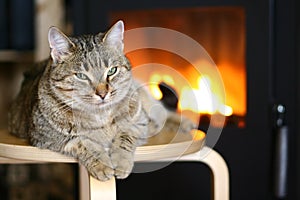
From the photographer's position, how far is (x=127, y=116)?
3.82ft

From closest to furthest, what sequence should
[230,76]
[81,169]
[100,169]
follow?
[100,169], [81,169], [230,76]

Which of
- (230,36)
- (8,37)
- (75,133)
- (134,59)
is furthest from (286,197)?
(8,37)

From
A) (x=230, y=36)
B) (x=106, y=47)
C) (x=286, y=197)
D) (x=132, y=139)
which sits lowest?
(x=286, y=197)

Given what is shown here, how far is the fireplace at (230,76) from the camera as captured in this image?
5.13 feet

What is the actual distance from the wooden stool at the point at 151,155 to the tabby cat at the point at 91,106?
0.02 m

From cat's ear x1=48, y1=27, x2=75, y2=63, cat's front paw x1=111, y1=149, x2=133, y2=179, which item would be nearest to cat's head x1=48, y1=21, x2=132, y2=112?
cat's ear x1=48, y1=27, x2=75, y2=63

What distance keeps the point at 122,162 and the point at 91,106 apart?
139mm

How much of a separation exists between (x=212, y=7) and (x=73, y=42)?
1.94 ft

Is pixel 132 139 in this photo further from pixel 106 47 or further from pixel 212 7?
pixel 212 7

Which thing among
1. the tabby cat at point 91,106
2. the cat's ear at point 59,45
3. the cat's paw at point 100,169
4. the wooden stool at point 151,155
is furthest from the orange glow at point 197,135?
the cat's ear at point 59,45

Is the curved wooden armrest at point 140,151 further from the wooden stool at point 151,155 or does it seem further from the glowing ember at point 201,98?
the glowing ember at point 201,98

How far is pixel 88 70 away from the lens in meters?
1.08

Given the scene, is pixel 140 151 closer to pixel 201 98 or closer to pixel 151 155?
pixel 151 155

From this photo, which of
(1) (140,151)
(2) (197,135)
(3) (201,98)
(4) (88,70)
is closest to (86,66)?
(4) (88,70)
